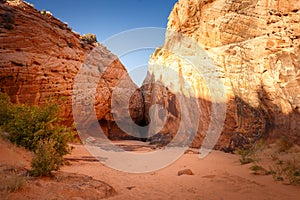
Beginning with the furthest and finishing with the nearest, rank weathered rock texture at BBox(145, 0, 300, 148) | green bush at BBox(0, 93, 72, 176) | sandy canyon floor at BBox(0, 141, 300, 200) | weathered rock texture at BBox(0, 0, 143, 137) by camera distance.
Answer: weathered rock texture at BBox(0, 0, 143, 137) → weathered rock texture at BBox(145, 0, 300, 148) → green bush at BBox(0, 93, 72, 176) → sandy canyon floor at BBox(0, 141, 300, 200)

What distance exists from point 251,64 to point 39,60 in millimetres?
13440

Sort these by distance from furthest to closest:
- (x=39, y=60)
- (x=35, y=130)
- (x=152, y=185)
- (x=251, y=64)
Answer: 1. (x=39, y=60)
2. (x=251, y=64)
3. (x=35, y=130)
4. (x=152, y=185)

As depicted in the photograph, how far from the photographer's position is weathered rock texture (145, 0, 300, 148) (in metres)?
9.22

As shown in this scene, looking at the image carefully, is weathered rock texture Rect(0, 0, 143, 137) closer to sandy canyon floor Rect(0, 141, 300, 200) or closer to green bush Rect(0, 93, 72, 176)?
green bush Rect(0, 93, 72, 176)

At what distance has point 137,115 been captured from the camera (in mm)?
22297

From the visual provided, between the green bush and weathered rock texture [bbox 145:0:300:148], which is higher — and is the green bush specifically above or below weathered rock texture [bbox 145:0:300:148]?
below

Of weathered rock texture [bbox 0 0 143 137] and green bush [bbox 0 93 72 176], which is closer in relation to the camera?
green bush [bbox 0 93 72 176]

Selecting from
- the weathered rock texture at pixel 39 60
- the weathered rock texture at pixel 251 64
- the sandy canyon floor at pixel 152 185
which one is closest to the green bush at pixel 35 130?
the sandy canyon floor at pixel 152 185

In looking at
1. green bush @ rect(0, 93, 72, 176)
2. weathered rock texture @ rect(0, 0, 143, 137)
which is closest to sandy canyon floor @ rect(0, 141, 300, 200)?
green bush @ rect(0, 93, 72, 176)

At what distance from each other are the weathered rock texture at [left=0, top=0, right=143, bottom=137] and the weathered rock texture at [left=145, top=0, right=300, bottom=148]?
8761 mm

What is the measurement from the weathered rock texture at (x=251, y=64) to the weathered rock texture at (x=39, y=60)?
28.7 feet

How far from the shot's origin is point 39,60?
49.9 ft

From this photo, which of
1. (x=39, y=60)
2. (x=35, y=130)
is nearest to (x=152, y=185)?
(x=35, y=130)

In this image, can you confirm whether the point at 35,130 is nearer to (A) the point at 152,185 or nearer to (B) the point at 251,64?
(A) the point at 152,185
